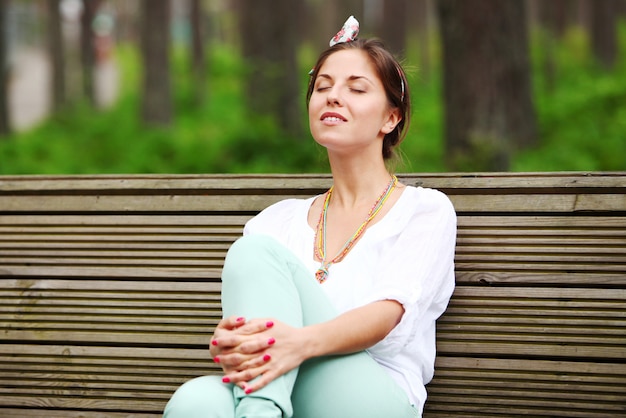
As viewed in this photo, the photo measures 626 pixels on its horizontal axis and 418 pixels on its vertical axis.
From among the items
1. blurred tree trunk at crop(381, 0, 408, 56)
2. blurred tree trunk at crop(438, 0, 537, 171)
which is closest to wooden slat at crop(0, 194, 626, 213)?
blurred tree trunk at crop(438, 0, 537, 171)

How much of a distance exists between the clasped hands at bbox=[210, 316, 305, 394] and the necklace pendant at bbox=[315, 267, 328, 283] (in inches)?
14.4

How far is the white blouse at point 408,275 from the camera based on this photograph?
→ 2650 mm

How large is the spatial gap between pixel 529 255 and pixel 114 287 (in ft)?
5.13

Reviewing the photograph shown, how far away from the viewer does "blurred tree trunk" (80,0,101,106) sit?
18922mm

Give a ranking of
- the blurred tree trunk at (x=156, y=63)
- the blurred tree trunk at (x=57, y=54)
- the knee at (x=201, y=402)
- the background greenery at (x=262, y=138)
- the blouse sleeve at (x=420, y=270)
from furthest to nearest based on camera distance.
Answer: the blurred tree trunk at (x=57, y=54) → the blurred tree trunk at (x=156, y=63) → the background greenery at (x=262, y=138) → the blouse sleeve at (x=420, y=270) → the knee at (x=201, y=402)

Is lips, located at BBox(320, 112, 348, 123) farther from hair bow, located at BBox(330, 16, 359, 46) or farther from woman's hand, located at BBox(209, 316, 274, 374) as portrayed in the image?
woman's hand, located at BBox(209, 316, 274, 374)

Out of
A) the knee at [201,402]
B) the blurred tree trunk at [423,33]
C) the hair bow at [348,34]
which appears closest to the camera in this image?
the knee at [201,402]

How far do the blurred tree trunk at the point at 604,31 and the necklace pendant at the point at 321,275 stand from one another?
14904 mm

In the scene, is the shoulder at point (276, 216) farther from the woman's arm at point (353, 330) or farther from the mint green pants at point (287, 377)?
the woman's arm at point (353, 330)

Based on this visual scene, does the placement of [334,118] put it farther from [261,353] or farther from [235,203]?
[261,353]

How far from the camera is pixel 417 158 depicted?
30.7 ft

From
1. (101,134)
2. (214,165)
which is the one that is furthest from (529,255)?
(101,134)

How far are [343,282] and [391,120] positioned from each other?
0.65 meters

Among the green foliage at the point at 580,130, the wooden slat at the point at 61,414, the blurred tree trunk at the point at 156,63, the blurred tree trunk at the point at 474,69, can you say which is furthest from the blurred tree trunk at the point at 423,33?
the wooden slat at the point at 61,414
